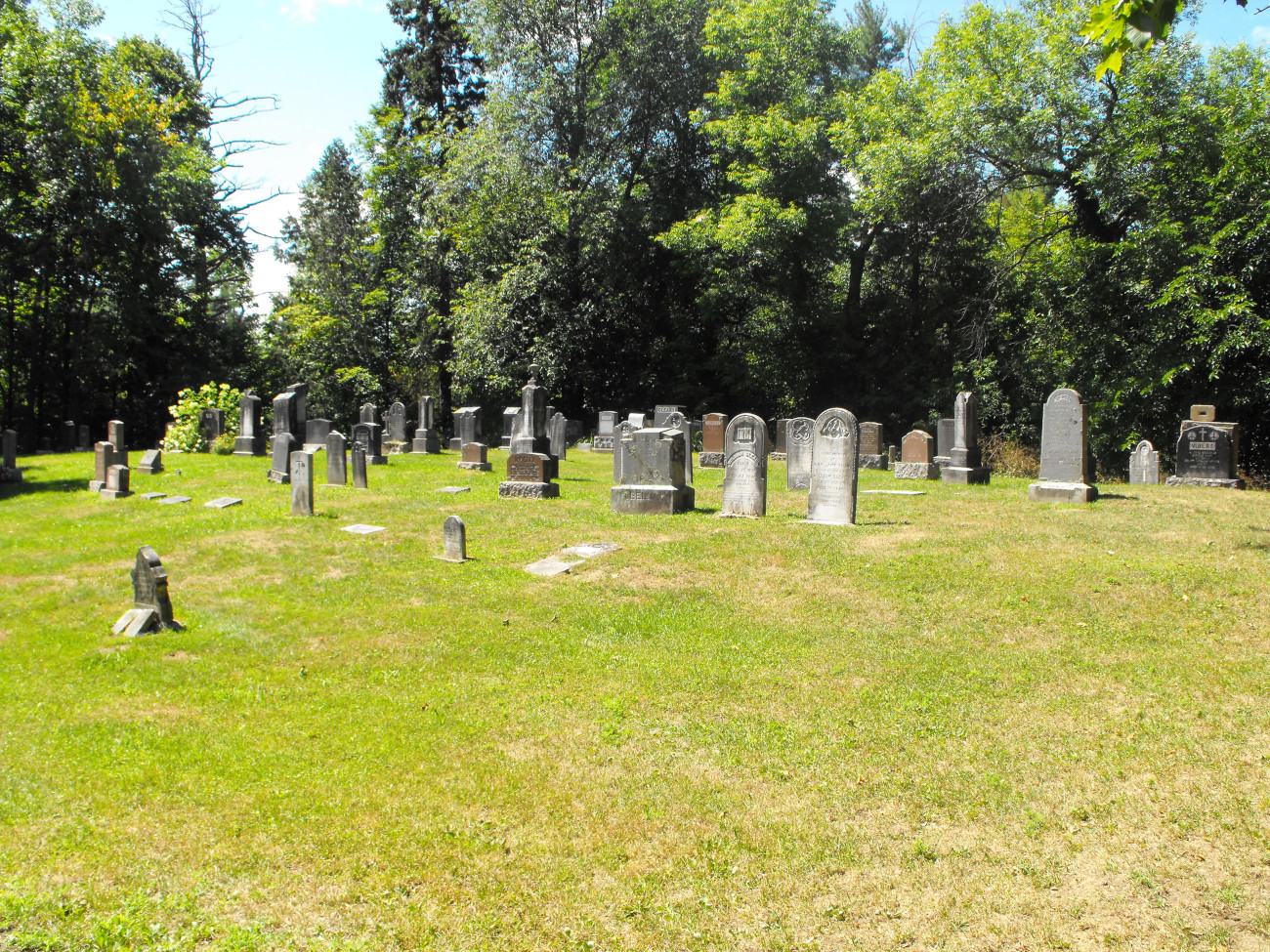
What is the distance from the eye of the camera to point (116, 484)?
1485 centimetres

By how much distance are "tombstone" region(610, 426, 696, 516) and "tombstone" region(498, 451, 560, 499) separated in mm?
2062

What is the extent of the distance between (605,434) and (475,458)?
769 cm

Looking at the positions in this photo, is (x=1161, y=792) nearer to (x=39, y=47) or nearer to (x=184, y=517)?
(x=184, y=517)

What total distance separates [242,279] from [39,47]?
489 inches

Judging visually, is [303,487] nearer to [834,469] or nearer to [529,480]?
[529,480]

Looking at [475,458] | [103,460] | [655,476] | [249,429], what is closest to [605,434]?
[475,458]

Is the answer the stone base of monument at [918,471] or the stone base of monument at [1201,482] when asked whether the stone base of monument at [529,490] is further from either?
the stone base of monument at [1201,482]

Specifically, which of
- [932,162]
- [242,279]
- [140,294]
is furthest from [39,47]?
[932,162]

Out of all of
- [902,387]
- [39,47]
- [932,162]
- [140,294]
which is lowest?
[902,387]

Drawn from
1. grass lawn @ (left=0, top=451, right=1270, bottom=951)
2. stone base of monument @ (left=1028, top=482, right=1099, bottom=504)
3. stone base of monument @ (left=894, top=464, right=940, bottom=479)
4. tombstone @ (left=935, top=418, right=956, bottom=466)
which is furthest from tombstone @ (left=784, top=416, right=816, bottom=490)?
grass lawn @ (left=0, top=451, right=1270, bottom=951)

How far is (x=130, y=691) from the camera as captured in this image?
6422mm

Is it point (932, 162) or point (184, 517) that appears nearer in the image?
point (184, 517)

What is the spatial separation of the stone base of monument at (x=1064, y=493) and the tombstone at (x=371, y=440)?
13692 millimetres

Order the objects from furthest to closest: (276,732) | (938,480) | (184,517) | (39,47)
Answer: (39,47)
(938,480)
(184,517)
(276,732)
